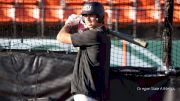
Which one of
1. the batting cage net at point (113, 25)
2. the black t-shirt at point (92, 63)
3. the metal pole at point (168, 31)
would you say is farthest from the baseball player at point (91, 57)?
the batting cage net at point (113, 25)

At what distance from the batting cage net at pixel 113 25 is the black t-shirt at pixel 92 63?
199 cm

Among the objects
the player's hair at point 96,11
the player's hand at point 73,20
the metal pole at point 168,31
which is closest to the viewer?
the player's hair at point 96,11

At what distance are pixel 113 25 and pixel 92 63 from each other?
13.1 feet

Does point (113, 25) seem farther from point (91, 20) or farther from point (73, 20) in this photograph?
point (91, 20)

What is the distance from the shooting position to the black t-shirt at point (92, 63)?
13.2 feet

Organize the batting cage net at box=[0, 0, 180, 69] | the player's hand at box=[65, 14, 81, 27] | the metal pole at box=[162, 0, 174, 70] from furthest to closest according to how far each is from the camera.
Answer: the batting cage net at box=[0, 0, 180, 69]
the metal pole at box=[162, 0, 174, 70]
the player's hand at box=[65, 14, 81, 27]

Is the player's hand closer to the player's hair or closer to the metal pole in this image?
the player's hair

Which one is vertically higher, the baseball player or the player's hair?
the player's hair

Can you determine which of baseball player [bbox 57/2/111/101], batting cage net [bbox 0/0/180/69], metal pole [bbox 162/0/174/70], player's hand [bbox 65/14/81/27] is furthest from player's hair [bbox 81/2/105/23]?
batting cage net [bbox 0/0/180/69]

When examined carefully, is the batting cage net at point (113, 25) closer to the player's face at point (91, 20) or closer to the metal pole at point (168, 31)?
the metal pole at point (168, 31)

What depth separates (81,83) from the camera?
405 cm

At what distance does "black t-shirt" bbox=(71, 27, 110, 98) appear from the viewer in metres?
4.02

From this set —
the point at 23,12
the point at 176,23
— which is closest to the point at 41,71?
the point at 23,12

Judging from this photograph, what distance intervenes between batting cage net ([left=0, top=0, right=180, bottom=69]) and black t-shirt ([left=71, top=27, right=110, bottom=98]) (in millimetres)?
1991
